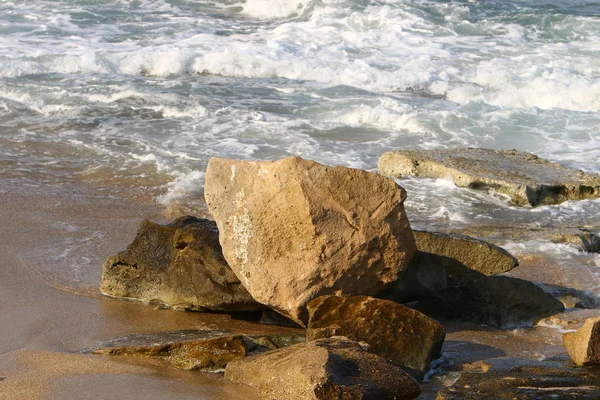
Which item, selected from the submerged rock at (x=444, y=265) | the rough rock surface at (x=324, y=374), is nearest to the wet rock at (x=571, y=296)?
the submerged rock at (x=444, y=265)

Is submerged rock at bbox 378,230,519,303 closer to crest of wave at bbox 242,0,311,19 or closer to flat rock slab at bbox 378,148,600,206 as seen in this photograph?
flat rock slab at bbox 378,148,600,206

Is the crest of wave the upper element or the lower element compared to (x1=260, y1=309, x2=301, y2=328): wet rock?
upper

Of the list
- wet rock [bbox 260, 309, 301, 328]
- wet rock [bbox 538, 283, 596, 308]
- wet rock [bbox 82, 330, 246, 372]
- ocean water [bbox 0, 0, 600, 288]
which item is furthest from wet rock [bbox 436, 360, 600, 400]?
ocean water [bbox 0, 0, 600, 288]

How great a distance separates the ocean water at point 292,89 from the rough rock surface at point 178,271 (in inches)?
81.6

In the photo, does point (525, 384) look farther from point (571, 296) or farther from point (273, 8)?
point (273, 8)

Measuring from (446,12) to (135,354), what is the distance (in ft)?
46.9

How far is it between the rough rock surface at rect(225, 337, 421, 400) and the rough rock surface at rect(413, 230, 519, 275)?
1.46 meters

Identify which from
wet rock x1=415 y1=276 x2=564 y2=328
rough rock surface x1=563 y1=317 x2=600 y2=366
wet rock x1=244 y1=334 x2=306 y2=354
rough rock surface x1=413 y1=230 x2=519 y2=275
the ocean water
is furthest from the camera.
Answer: the ocean water

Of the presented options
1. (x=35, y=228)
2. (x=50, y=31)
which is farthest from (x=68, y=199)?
(x=50, y=31)

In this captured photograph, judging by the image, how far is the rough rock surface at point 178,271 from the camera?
5195 millimetres

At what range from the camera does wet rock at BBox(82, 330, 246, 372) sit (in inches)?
174

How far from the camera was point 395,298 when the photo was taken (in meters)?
5.15

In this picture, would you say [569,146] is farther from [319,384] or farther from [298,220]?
[319,384]

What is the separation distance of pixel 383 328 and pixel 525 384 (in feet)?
2.78
